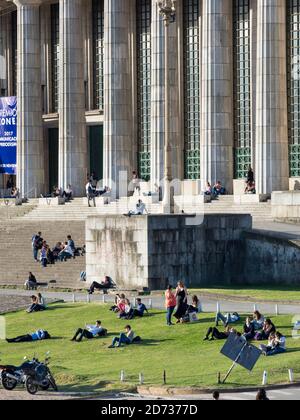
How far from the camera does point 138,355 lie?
4947 cm

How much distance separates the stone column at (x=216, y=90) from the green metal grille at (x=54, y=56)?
1932 centimetres

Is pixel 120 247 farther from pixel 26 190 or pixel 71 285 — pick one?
pixel 26 190

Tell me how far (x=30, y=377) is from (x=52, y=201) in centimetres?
4868

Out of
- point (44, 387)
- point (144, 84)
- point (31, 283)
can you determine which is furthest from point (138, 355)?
point (144, 84)

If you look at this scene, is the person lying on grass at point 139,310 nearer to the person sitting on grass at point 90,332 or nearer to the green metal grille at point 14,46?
the person sitting on grass at point 90,332

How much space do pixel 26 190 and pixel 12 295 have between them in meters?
28.8

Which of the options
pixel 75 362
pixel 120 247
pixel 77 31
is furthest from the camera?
pixel 77 31

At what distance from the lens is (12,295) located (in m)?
A: 68.9

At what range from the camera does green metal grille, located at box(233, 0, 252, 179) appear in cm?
8688

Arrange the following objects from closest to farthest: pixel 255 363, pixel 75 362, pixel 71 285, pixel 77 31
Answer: pixel 255 363, pixel 75 362, pixel 71 285, pixel 77 31

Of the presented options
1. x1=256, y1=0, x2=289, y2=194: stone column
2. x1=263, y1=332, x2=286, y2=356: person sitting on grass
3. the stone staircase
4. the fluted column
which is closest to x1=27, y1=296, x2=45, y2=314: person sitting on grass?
the stone staircase

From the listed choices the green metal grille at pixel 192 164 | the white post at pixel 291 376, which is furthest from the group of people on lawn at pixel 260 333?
the green metal grille at pixel 192 164

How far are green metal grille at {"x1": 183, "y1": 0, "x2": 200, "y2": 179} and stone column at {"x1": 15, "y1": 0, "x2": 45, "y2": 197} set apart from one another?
11239mm
